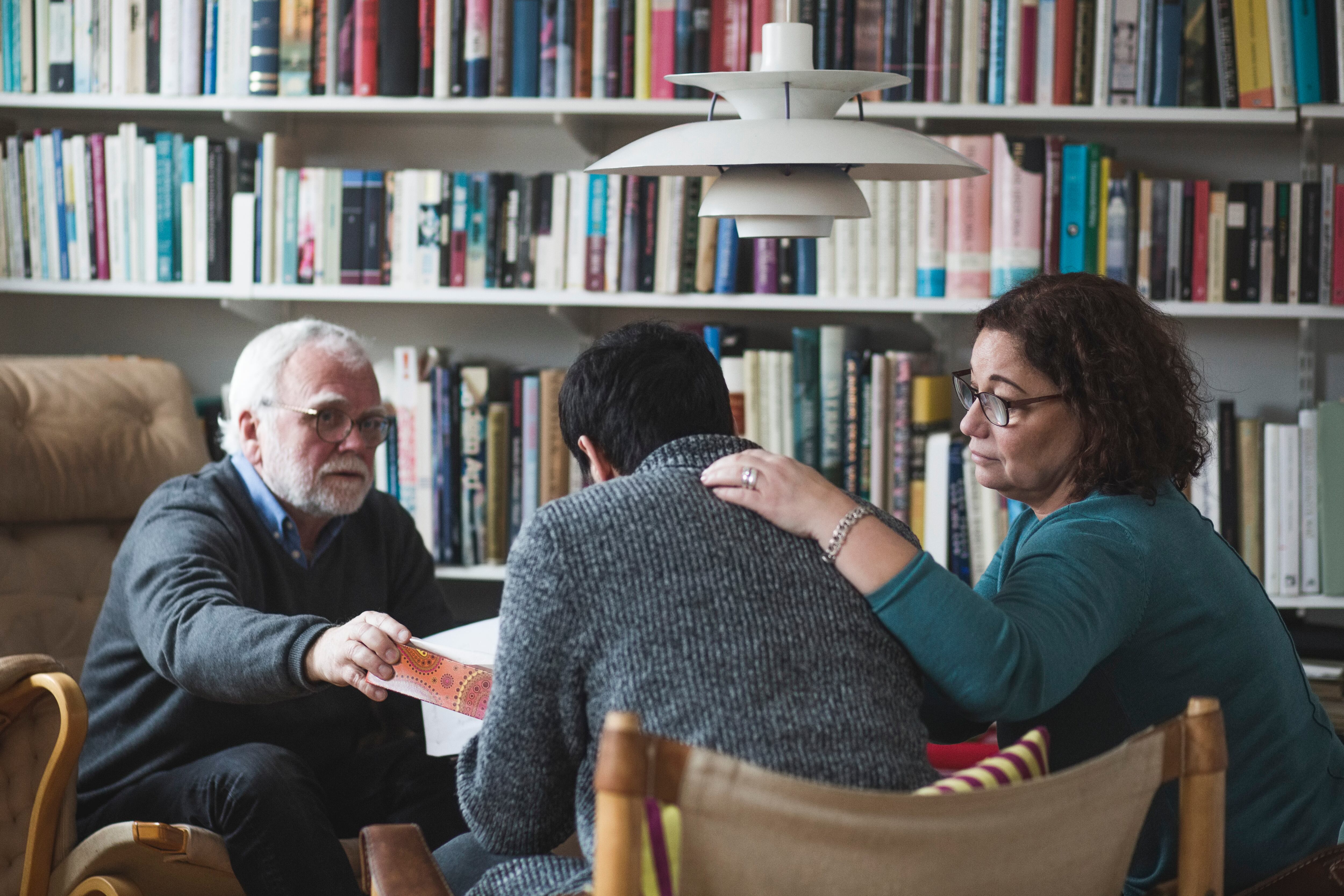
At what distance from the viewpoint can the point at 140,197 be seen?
2.53 meters

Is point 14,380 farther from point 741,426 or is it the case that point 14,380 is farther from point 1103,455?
point 1103,455

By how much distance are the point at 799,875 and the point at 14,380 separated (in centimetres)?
184

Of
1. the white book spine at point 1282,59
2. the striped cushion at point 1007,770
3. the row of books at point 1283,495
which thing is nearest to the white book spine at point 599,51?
the white book spine at point 1282,59

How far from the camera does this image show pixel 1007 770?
94 centimetres

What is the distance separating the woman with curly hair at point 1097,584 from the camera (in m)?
1.05

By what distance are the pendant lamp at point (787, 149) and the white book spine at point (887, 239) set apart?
1022mm

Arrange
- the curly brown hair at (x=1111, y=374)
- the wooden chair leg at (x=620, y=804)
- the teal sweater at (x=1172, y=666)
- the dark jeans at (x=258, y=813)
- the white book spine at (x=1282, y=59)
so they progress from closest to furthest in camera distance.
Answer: the wooden chair leg at (x=620, y=804), the teal sweater at (x=1172, y=666), the curly brown hair at (x=1111, y=374), the dark jeans at (x=258, y=813), the white book spine at (x=1282, y=59)

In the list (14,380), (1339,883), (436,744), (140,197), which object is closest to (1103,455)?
(1339,883)

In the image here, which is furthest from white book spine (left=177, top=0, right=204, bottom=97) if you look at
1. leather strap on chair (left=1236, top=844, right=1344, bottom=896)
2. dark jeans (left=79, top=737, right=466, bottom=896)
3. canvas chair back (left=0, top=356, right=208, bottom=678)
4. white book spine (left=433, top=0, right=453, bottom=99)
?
leather strap on chair (left=1236, top=844, right=1344, bottom=896)

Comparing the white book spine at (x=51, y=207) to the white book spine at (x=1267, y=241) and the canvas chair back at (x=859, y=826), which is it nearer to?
the canvas chair back at (x=859, y=826)

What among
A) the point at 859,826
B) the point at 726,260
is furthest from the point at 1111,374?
the point at 726,260

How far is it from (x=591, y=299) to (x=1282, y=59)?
137 centimetres

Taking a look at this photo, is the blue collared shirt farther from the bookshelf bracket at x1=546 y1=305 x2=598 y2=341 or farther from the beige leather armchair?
the bookshelf bracket at x1=546 y1=305 x2=598 y2=341

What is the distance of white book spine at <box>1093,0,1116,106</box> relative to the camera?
7.63 feet
